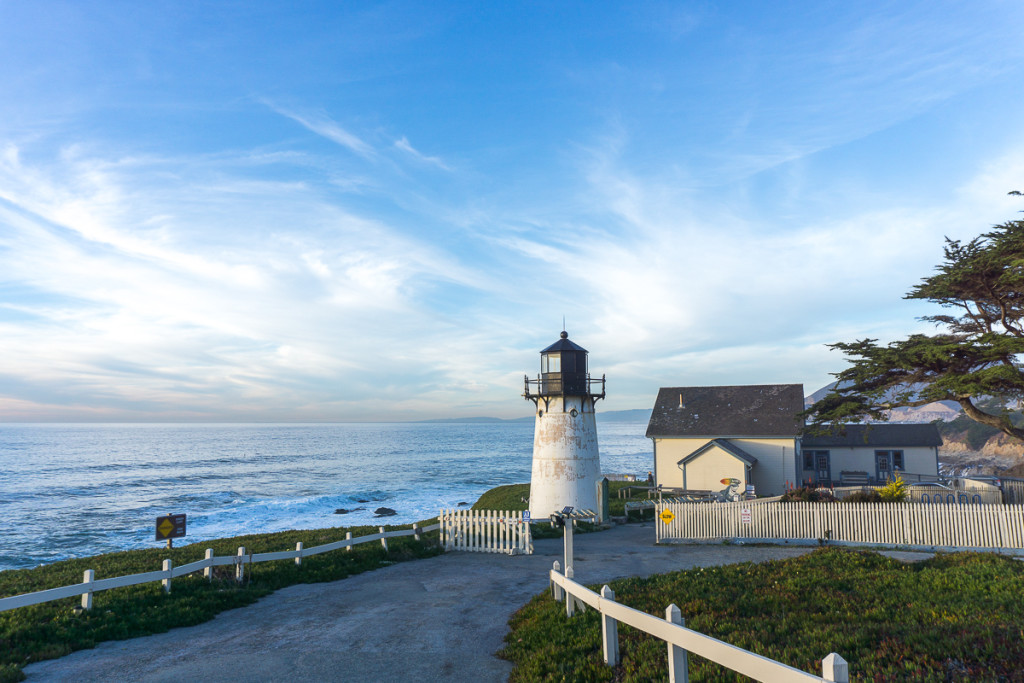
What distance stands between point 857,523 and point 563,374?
12.2 meters

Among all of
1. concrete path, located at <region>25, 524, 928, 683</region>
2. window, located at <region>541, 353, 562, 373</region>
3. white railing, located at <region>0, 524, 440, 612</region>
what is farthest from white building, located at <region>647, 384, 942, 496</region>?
white railing, located at <region>0, 524, 440, 612</region>

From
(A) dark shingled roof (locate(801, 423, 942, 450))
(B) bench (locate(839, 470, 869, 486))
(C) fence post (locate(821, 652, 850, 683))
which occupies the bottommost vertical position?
(B) bench (locate(839, 470, 869, 486))

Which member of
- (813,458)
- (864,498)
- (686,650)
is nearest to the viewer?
(686,650)

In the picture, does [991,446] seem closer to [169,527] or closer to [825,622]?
[825,622]

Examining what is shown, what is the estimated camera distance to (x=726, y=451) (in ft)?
97.0

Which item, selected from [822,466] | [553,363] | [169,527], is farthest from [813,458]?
[169,527]

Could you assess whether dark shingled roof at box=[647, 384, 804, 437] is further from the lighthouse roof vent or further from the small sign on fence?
the small sign on fence

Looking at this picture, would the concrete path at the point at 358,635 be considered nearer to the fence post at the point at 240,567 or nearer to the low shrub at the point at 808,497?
the fence post at the point at 240,567

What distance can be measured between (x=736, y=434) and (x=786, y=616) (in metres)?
24.6

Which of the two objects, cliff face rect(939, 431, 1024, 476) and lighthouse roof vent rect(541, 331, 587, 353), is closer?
lighthouse roof vent rect(541, 331, 587, 353)

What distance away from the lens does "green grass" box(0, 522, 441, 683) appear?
8.38 m

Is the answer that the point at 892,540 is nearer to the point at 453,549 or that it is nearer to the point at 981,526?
the point at 981,526

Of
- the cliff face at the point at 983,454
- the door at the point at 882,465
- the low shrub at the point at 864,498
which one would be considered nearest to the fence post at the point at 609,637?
the low shrub at the point at 864,498

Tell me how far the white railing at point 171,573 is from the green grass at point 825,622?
649cm
